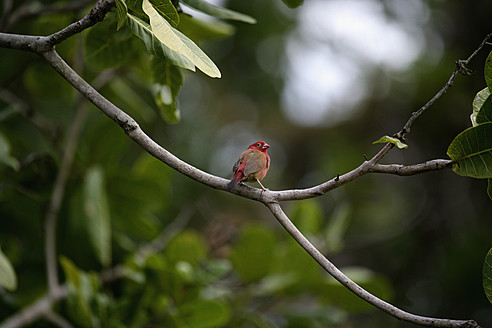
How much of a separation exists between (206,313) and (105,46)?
1.15 m

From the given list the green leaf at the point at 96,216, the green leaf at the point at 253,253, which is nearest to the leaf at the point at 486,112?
the green leaf at the point at 253,253

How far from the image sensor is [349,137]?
4918 millimetres

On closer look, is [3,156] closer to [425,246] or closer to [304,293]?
[304,293]

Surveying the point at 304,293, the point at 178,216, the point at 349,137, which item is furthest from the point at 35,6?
the point at 349,137

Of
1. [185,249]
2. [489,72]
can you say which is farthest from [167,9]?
[185,249]

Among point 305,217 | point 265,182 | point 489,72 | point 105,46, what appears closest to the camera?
point 489,72

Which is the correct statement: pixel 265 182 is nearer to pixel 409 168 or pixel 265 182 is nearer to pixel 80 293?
pixel 80 293

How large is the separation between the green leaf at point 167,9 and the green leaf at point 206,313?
1.27m

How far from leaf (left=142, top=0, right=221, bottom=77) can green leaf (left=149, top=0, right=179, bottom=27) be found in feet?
0.40

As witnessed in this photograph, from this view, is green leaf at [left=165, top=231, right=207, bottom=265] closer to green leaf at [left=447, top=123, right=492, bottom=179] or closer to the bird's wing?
the bird's wing

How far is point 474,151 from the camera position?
1.14 meters

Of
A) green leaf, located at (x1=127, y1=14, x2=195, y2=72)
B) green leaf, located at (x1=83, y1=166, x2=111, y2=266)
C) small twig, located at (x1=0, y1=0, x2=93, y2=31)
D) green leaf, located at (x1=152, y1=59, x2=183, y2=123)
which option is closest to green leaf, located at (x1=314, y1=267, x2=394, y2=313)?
green leaf, located at (x1=83, y1=166, x2=111, y2=266)

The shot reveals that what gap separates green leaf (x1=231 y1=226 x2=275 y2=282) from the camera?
2.31 m

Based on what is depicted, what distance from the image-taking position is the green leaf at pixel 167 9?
3.80 ft
